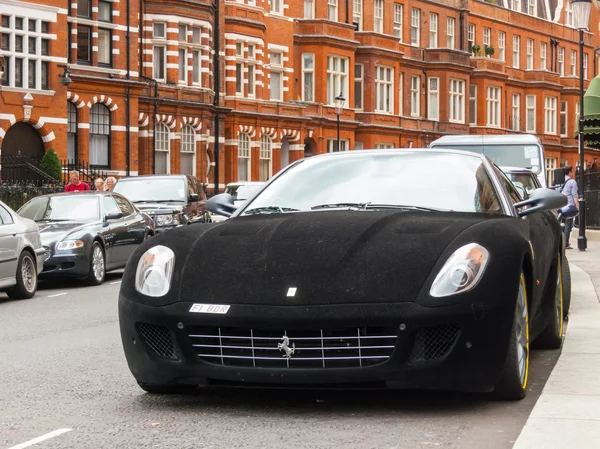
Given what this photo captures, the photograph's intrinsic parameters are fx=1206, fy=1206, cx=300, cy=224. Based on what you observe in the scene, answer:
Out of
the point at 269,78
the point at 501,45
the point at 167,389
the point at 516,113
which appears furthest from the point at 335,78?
the point at 167,389

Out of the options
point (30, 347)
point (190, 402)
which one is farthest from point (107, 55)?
point (190, 402)

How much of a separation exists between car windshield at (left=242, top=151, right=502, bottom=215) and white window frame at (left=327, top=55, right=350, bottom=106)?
161ft

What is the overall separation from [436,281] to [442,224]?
64 centimetres

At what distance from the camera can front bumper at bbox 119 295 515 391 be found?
245 inches

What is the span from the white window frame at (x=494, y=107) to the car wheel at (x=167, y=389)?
213 ft

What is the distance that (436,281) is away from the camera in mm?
6344

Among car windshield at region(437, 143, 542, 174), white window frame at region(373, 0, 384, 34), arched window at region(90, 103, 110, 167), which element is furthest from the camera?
white window frame at region(373, 0, 384, 34)

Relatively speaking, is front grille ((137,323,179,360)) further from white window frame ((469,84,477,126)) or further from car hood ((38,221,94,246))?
white window frame ((469,84,477,126))

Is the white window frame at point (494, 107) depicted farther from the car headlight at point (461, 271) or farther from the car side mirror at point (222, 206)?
the car headlight at point (461, 271)

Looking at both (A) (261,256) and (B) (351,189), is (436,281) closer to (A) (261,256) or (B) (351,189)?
(A) (261,256)

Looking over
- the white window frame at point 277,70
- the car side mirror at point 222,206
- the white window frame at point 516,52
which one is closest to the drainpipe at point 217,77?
the white window frame at point 277,70

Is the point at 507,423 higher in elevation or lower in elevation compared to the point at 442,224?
lower

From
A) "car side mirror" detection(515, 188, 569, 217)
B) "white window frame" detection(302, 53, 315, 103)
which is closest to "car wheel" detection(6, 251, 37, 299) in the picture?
"car side mirror" detection(515, 188, 569, 217)

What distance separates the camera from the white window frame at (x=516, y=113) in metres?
73.9
